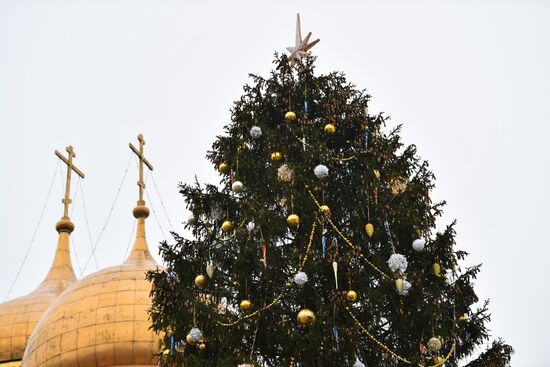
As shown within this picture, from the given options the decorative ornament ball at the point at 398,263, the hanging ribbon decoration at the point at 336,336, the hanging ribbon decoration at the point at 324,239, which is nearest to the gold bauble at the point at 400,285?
the decorative ornament ball at the point at 398,263

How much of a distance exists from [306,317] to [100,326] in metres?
11.4

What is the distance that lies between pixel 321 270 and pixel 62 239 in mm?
20572

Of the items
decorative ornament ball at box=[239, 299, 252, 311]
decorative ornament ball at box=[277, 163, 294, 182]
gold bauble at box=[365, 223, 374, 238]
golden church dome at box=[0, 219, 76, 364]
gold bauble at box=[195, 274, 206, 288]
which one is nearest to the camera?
decorative ornament ball at box=[239, 299, 252, 311]

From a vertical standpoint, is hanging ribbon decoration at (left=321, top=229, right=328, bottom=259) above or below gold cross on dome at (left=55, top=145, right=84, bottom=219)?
below

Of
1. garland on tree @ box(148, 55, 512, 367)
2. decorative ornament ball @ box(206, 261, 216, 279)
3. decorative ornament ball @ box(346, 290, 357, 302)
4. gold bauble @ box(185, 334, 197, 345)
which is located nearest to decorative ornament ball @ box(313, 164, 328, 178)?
garland on tree @ box(148, 55, 512, 367)

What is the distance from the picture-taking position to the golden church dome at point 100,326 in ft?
68.3

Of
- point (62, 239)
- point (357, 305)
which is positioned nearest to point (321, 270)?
point (357, 305)

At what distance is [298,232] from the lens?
41.5 feet

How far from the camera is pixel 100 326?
21.2m

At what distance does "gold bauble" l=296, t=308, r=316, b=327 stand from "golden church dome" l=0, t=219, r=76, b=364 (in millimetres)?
17960

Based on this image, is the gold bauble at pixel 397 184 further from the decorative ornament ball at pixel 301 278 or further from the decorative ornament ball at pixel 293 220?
the decorative ornament ball at pixel 301 278

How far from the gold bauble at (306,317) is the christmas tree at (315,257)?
17 millimetres

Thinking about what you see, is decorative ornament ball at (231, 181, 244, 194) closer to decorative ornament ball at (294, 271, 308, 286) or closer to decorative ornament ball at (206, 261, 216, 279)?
decorative ornament ball at (206, 261, 216, 279)

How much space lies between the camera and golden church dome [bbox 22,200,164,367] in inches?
820
